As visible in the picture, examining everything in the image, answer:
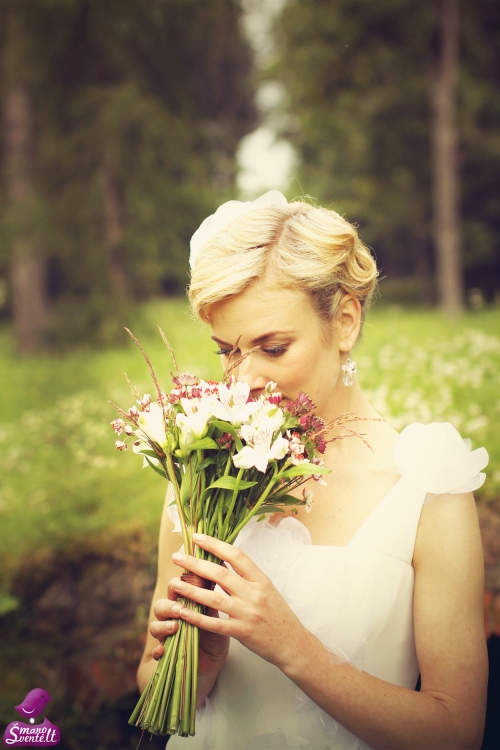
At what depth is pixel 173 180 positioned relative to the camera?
9430 millimetres

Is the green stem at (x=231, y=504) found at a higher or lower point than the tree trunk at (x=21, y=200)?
lower

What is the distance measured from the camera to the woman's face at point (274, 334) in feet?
5.47

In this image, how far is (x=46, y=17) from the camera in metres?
8.41

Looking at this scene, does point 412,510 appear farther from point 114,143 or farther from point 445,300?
point 114,143

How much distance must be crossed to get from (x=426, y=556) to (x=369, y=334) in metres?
5.85

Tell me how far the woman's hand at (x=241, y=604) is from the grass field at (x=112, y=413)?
239cm

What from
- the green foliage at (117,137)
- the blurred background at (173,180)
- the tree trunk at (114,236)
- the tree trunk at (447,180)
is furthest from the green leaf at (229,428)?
the tree trunk at (114,236)

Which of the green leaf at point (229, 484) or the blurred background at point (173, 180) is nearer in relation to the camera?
the green leaf at point (229, 484)

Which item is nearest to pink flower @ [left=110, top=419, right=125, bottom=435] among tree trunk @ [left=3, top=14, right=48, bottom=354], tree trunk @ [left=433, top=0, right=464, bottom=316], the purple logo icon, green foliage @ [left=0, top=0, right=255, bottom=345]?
the purple logo icon

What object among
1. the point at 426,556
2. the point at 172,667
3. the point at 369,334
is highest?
the point at 369,334

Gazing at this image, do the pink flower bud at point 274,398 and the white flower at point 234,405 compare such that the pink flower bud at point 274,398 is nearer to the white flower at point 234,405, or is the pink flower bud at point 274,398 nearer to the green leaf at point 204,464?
the white flower at point 234,405

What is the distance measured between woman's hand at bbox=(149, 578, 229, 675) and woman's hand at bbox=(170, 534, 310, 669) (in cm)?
4

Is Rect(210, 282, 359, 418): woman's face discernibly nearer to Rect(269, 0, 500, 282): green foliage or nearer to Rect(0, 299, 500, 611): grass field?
Rect(0, 299, 500, 611): grass field

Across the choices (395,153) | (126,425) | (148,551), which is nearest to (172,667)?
(126,425)
